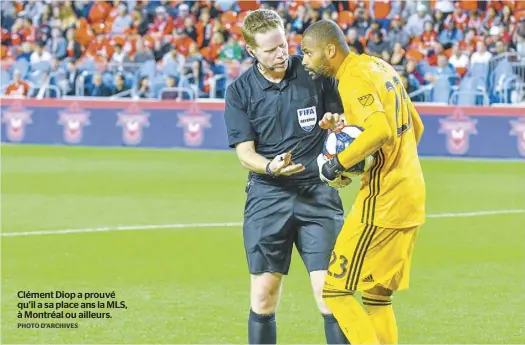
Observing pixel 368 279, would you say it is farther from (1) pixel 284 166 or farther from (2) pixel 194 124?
(2) pixel 194 124

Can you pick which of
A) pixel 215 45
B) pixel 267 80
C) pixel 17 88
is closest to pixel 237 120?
pixel 267 80

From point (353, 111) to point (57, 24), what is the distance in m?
24.1

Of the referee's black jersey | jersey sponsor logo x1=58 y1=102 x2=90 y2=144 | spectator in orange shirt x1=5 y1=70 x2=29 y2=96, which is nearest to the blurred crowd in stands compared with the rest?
spectator in orange shirt x1=5 y1=70 x2=29 y2=96

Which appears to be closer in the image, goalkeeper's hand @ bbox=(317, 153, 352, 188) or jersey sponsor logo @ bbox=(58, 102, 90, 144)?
goalkeeper's hand @ bbox=(317, 153, 352, 188)

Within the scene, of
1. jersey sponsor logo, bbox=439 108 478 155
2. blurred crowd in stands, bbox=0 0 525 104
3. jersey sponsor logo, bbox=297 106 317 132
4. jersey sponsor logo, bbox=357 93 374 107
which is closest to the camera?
jersey sponsor logo, bbox=357 93 374 107

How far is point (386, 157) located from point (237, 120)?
1087mm

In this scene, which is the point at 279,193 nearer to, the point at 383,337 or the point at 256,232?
the point at 256,232

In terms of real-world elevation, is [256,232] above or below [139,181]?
above

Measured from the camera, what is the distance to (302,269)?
10.4m

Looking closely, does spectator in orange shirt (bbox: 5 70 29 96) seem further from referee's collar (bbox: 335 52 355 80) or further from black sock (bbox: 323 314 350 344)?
referee's collar (bbox: 335 52 355 80)

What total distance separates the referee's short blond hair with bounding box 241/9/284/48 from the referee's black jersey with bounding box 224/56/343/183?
0.31 metres

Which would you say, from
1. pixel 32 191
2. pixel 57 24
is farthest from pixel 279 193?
pixel 57 24

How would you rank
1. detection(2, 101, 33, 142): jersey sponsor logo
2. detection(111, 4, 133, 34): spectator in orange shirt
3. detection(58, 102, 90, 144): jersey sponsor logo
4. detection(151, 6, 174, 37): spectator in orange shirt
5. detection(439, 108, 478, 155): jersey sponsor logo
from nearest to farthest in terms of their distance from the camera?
detection(439, 108, 478, 155): jersey sponsor logo, detection(58, 102, 90, 144): jersey sponsor logo, detection(2, 101, 33, 142): jersey sponsor logo, detection(151, 6, 174, 37): spectator in orange shirt, detection(111, 4, 133, 34): spectator in orange shirt

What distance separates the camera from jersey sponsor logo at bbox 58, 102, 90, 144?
76.0 ft
